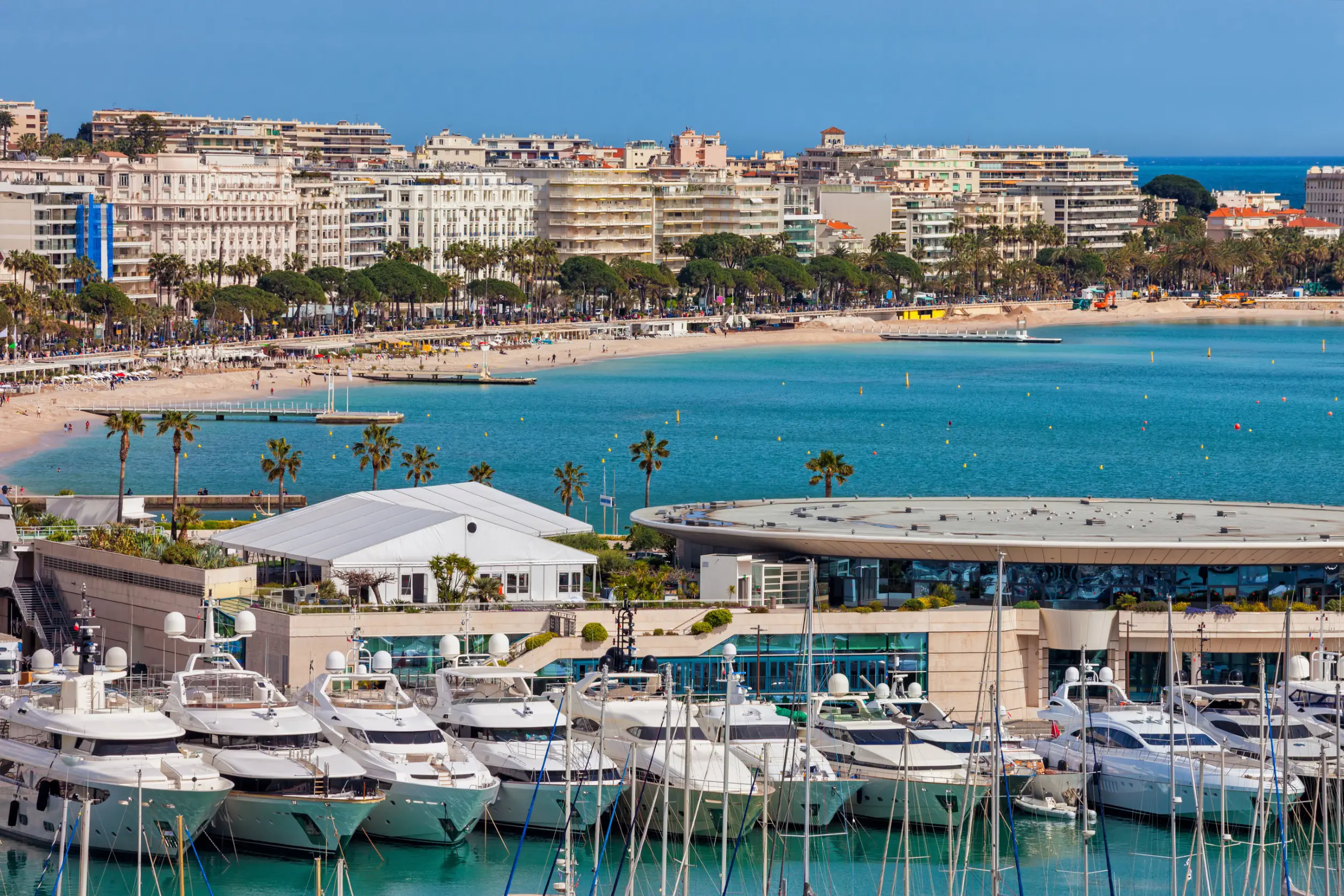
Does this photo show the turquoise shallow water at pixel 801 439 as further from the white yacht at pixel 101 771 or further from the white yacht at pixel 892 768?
the white yacht at pixel 101 771

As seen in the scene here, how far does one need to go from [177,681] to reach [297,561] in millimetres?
11461

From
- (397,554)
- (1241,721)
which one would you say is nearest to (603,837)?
(1241,721)

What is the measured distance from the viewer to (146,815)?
132ft

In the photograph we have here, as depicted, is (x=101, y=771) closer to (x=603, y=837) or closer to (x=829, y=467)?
(x=603, y=837)

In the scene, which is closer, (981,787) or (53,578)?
(981,787)

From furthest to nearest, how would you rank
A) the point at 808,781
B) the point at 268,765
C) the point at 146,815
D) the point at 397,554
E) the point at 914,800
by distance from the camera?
1. the point at 397,554
2. the point at 914,800
3. the point at 268,765
4. the point at 146,815
5. the point at 808,781

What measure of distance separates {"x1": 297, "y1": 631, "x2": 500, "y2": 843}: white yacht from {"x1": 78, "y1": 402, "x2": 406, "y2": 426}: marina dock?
106891 mm

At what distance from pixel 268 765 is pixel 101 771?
2715 mm

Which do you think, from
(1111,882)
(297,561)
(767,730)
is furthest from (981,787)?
(297,561)

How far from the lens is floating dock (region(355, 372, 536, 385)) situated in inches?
7023

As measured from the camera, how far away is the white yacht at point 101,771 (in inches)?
1578

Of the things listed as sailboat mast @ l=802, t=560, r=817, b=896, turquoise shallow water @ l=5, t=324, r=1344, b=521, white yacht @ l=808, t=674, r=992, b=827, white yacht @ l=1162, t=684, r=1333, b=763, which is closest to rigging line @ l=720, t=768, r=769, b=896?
sailboat mast @ l=802, t=560, r=817, b=896

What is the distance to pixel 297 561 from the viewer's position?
5481cm

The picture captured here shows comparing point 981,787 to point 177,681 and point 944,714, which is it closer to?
point 944,714
